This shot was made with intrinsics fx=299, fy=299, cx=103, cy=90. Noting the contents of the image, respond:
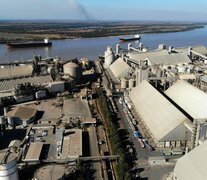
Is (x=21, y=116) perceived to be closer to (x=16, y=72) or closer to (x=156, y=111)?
(x=156, y=111)

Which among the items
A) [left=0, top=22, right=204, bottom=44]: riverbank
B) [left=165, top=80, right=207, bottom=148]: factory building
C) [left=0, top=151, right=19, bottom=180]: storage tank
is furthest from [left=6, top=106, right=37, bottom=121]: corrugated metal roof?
[left=0, top=22, right=204, bottom=44]: riverbank

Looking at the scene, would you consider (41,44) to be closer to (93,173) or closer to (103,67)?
(103,67)

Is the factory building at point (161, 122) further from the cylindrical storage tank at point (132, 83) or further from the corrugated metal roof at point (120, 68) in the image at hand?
the corrugated metal roof at point (120, 68)

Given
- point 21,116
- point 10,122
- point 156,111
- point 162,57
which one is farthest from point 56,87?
point 162,57

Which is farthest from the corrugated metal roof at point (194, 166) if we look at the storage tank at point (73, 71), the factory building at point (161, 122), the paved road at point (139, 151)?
the storage tank at point (73, 71)

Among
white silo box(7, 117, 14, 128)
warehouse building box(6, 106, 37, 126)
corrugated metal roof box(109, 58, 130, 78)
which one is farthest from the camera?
corrugated metal roof box(109, 58, 130, 78)

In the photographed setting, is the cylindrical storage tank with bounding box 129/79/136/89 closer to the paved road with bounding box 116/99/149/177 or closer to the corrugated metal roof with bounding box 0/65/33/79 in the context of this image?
the paved road with bounding box 116/99/149/177

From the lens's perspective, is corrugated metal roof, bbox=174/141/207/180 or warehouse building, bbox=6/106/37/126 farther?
warehouse building, bbox=6/106/37/126
